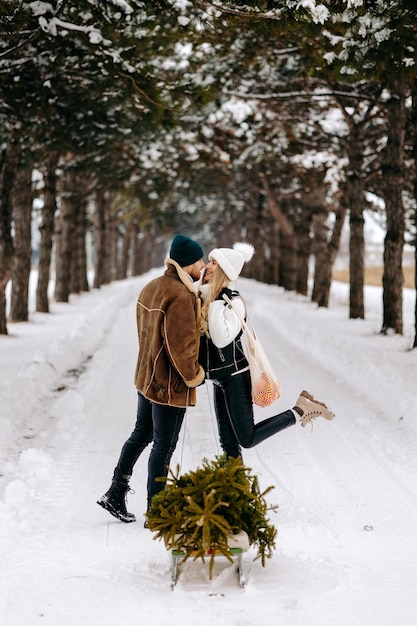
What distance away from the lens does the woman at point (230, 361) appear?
16.8 feet

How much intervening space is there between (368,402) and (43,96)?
6788 mm

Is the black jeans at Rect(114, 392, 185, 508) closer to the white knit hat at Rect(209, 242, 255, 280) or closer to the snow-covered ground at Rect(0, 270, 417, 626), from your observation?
the snow-covered ground at Rect(0, 270, 417, 626)

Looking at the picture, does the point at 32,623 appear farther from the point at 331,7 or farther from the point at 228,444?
the point at 331,7

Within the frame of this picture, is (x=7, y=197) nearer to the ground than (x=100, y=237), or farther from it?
farther from it

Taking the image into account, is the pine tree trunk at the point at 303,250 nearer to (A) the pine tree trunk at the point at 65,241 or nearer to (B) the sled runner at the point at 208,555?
(A) the pine tree trunk at the point at 65,241

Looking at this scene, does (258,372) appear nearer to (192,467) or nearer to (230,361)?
(230,361)

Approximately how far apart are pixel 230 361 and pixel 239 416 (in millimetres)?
412

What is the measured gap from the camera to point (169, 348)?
4.93 metres

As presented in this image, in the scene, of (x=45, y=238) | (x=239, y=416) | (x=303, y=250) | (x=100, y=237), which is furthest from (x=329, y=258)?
(x=239, y=416)

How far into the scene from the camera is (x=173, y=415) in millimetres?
5137

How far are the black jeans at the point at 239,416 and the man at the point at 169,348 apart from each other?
1.06ft

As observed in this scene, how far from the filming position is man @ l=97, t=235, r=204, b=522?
4.93 meters

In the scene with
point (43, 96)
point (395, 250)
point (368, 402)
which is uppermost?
point (43, 96)

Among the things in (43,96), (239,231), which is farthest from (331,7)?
(239,231)
